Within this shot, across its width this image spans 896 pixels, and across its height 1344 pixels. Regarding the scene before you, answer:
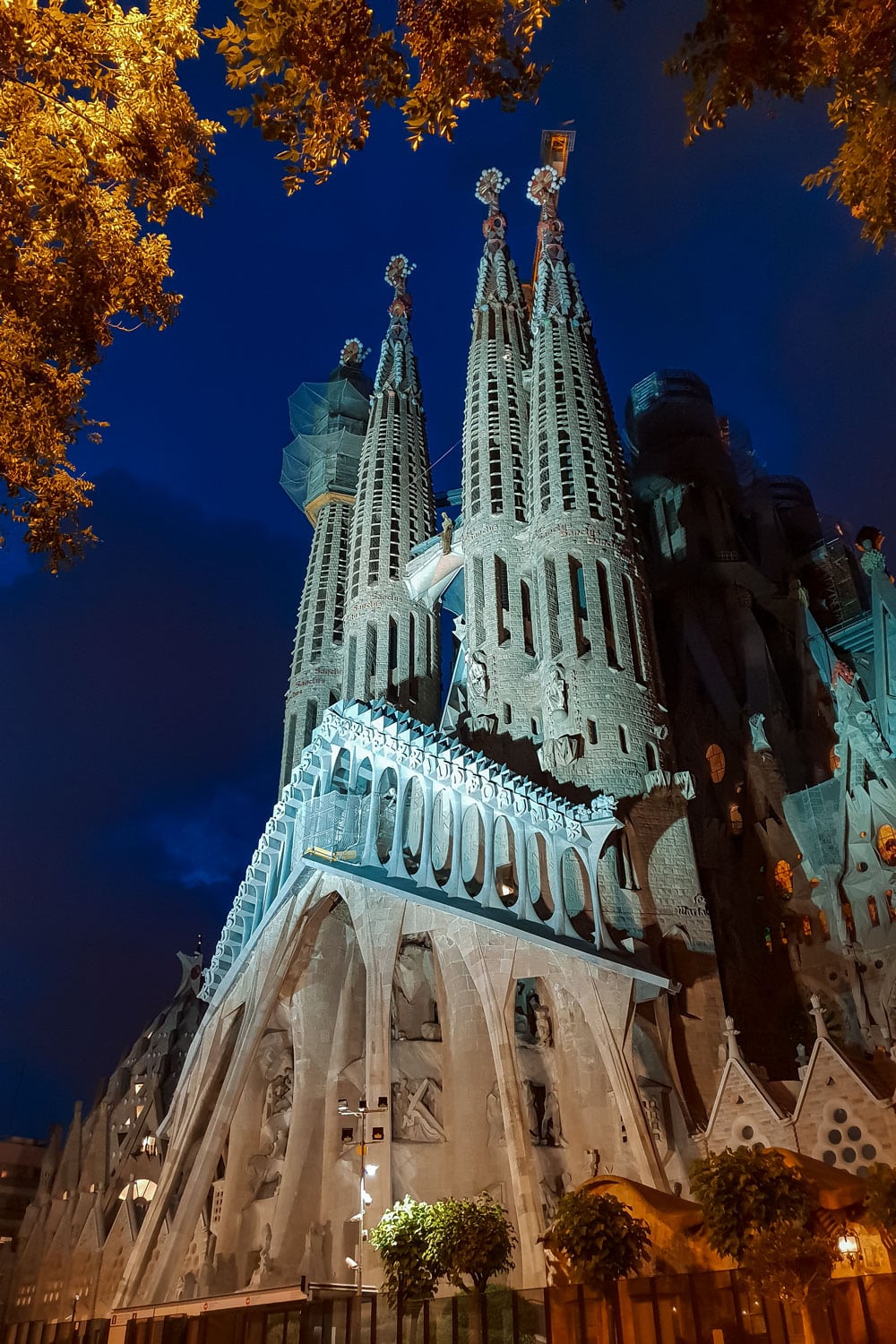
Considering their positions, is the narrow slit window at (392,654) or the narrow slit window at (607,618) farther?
the narrow slit window at (392,654)

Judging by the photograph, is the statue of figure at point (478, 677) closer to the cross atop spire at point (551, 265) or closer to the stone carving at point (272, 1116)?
the stone carving at point (272, 1116)

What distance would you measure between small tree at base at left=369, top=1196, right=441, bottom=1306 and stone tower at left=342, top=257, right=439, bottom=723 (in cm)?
3164

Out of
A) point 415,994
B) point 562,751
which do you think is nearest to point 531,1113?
point 415,994

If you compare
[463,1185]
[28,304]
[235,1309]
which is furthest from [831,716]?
[28,304]

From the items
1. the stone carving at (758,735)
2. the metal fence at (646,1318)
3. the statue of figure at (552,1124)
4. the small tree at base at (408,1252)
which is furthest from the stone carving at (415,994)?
the metal fence at (646,1318)

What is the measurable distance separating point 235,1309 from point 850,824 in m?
29.0

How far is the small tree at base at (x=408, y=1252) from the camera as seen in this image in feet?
61.6

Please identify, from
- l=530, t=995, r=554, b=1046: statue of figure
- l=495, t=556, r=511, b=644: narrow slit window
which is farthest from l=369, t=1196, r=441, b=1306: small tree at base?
l=495, t=556, r=511, b=644: narrow slit window

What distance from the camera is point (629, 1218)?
17.4 meters

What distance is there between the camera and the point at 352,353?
7406 centimetres

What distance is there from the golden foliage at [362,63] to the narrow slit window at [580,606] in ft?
104

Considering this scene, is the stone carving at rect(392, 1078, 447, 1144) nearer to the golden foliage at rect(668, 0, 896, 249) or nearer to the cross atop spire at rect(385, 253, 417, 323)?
the golden foliage at rect(668, 0, 896, 249)

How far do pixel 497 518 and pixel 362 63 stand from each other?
3924cm

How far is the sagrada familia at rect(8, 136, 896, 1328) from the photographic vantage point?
2969 cm
